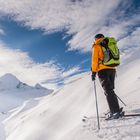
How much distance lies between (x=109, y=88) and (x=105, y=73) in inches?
19.5

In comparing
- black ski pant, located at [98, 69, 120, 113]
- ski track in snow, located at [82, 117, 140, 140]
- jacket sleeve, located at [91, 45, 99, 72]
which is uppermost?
jacket sleeve, located at [91, 45, 99, 72]

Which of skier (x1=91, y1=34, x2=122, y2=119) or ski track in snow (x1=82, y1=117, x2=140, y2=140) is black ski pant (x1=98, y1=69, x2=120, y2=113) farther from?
ski track in snow (x1=82, y1=117, x2=140, y2=140)

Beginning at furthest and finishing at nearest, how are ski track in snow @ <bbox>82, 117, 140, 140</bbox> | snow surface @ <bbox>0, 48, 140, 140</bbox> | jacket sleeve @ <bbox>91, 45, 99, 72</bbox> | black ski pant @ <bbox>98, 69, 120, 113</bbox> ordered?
1. jacket sleeve @ <bbox>91, 45, 99, 72</bbox>
2. black ski pant @ <bbox>98, 69, 120, 113</bbox>
3. snow surface @ <bbox>0, 48, 140, 140</bbox>
4. ski track in snow @ <bbox>82, 117, 140, 140</bbox>

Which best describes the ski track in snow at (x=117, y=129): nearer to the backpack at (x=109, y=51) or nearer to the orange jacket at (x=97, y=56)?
the orange jacket at (x=97, y=56)

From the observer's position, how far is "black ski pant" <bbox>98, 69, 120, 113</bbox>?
9.54 m

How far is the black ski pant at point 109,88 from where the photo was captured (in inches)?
376

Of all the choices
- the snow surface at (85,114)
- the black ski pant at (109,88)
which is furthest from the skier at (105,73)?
the snow surface at (85,114)

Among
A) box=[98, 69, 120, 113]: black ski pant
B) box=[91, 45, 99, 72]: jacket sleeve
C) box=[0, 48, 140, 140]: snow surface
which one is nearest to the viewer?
box=[0, 48, 140, 140]: snow surface

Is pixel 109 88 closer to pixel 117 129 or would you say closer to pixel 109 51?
pixel 109 51

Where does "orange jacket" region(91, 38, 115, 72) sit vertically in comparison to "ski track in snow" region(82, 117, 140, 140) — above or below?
above

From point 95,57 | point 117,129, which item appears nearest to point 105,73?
point 95,57

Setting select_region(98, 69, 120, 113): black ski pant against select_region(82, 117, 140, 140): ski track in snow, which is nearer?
select_region(82, 117, 140, 140): ski track in snow

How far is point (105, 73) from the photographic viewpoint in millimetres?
9812

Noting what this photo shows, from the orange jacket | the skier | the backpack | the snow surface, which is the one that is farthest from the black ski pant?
the snow surface
